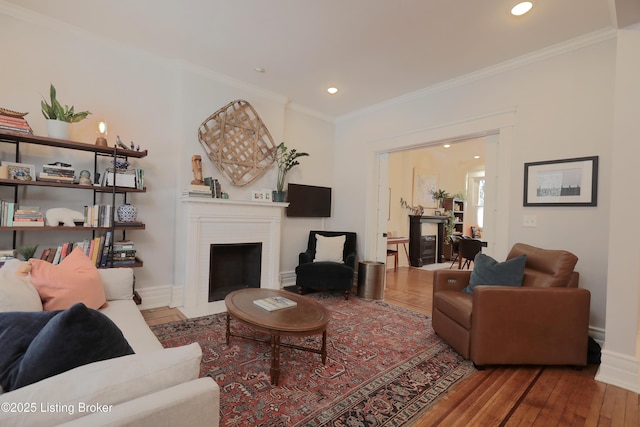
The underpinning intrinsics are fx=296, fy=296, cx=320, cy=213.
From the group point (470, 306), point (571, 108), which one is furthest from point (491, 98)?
point (470, 306)

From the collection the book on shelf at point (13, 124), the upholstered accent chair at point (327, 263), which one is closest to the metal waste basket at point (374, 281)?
the upholstered accent chair at point (327, 263)

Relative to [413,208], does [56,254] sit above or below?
below

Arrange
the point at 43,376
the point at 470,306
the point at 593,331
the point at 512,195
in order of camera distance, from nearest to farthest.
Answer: the point at 43,376, the point at 470,306, the point at 593,331, the point at 512,195

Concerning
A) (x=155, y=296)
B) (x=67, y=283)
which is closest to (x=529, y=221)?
(x=67, y=283)

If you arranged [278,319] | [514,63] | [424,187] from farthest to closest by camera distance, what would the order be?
[424,187] → [514,63] → [278,319]

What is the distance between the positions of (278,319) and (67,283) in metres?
1.32

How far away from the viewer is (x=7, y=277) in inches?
61.0

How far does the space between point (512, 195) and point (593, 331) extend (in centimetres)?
136

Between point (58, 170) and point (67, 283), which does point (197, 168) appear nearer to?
point (58, 170)

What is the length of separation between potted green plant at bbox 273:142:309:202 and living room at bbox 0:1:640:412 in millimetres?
163

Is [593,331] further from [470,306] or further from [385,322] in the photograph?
[385,322]

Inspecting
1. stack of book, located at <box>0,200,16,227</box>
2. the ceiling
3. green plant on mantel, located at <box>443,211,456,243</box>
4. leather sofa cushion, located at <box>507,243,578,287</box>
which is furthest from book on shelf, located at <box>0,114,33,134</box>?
green plant on mantel, located at <box>443,211,456,243</box>

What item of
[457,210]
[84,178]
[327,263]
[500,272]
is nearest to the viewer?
[500,272]

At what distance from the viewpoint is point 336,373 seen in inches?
83.7
